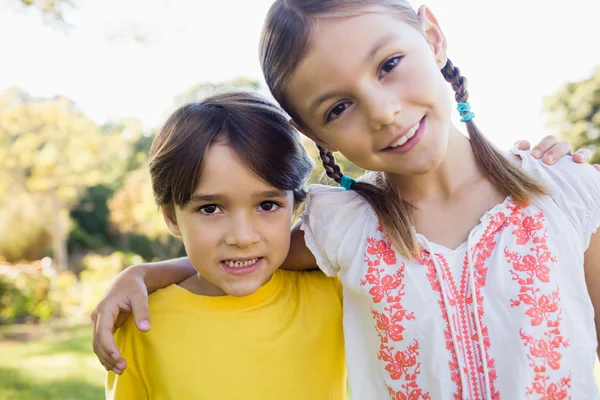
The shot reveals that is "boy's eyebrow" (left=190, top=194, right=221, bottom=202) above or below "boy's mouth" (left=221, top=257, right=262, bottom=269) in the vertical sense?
above

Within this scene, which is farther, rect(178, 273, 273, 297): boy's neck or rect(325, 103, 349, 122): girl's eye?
rect(178, 273, 273, 297): boy's neck

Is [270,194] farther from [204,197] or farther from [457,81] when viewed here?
[457,81]

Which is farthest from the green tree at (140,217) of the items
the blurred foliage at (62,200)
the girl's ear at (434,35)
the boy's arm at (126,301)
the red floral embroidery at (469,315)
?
the red floral embroidery at (469,315)

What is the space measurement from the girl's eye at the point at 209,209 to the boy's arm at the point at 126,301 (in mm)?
293

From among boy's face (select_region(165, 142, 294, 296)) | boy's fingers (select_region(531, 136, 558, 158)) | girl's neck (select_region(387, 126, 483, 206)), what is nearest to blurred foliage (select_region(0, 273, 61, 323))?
boy's face (select_region(165, 142, 294, 296))

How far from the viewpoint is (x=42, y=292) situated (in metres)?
9.34

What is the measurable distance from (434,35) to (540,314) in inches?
30.9

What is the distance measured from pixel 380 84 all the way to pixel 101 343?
1027mm

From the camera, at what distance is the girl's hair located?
4.86ft

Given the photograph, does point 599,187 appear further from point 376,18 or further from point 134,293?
point 134,293

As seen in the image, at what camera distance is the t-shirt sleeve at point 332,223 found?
1.69m

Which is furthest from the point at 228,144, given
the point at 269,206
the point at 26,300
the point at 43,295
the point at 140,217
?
the point at 140,217

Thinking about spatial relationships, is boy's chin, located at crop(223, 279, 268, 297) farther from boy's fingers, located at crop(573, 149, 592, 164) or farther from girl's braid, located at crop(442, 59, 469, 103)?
boy's fingers, located at crop(573, 149, 592, 164)

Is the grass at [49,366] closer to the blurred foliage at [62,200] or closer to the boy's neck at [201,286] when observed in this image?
the blurred foliage at [62,200]
